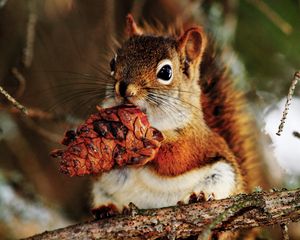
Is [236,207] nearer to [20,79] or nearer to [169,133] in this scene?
[169,133]

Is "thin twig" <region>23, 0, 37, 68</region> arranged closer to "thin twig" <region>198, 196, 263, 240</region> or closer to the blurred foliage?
the blurred foliage

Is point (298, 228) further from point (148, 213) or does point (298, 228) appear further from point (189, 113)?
point (148, 213)

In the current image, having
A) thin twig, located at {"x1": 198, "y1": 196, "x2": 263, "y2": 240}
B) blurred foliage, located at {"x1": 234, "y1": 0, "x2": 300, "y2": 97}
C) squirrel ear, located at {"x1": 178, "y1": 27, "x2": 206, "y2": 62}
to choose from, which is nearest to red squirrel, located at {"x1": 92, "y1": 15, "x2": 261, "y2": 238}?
squirrel ear, located at {"x1": 178, "y1": 27, "x2": 206, "y2": 62}

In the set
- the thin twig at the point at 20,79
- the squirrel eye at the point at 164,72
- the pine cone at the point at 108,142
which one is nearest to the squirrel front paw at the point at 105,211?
the pine cone at the point at 108,142

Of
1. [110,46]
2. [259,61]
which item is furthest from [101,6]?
[259,61]

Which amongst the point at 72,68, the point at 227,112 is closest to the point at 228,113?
the point at 227,112

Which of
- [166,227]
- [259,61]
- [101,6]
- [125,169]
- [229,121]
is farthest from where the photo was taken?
[101,6]

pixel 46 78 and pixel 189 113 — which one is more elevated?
pixel 46 78
